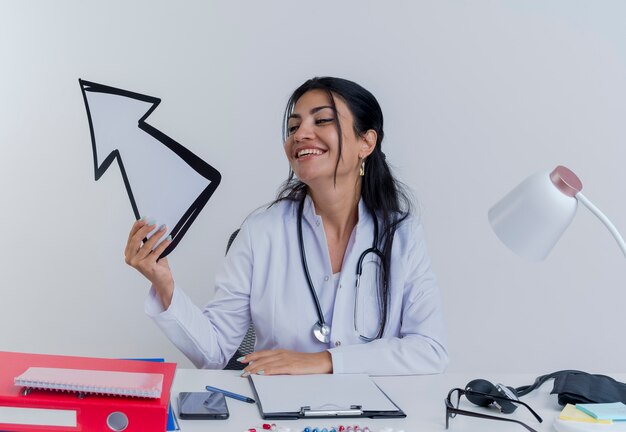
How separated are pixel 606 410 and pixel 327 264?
851mm

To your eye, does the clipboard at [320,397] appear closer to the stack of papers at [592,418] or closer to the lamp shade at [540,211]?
the stack of papers at [592,418]

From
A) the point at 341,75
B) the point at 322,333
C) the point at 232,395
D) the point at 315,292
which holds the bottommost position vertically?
the point at 232,395

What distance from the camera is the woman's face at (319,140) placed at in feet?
6.40

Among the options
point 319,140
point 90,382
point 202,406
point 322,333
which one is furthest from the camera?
point 319,140

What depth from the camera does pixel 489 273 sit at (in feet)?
9.57

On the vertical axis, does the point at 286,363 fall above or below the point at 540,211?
below

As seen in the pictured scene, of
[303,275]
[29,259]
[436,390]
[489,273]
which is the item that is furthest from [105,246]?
[436,390]

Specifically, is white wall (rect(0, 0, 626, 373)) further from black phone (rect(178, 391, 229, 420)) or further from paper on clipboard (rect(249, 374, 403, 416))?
black phone (rect(178, 391, 229, 420))

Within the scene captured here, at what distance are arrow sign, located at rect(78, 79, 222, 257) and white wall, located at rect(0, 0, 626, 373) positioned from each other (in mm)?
1209

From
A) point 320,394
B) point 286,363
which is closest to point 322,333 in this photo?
point 286,363

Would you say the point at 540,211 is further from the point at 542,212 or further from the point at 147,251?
the point at 147,251

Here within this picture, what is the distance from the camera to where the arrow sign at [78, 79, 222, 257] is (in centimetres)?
161

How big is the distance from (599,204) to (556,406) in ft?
5.64

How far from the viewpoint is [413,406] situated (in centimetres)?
136
